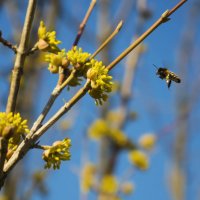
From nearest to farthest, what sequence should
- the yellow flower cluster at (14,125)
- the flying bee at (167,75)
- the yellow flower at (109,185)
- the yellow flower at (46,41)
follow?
the yellow flower cluster at (14,125) → the yellow flower at (46,41) → the flying bee at (167,75) → the yellow flower at (109,185)

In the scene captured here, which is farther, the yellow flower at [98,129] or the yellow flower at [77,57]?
the yellow flower at [98,129]

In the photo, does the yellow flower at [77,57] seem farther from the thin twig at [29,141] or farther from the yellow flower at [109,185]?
the yellow flower at [109,185]

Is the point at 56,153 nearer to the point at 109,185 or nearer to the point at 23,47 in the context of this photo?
the point at 23,47

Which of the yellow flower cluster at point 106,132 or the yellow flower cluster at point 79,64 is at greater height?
the yellow flower cluster at point 106,132

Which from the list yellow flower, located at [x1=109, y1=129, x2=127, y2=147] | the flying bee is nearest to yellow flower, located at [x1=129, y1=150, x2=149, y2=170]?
yellow flower, located at [x1=109, y1=129, x2=127, y2=147]

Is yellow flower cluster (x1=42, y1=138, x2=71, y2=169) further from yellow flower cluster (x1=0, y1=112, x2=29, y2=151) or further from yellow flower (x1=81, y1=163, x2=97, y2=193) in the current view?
yellow flower (x1=81, y1=163, x2=97, y2=193)

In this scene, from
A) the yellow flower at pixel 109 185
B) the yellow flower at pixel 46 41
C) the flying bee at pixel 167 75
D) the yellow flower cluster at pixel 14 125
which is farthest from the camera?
the yellow flower at pixel 109 185

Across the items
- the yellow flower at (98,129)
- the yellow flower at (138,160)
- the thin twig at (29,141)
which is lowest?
the thin twig at (29,141)

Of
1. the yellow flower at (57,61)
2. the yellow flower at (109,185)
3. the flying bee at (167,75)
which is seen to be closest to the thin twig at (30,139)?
the yellow flower at (57,61)

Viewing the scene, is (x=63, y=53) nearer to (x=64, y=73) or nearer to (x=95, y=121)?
(x=64, y=73)
